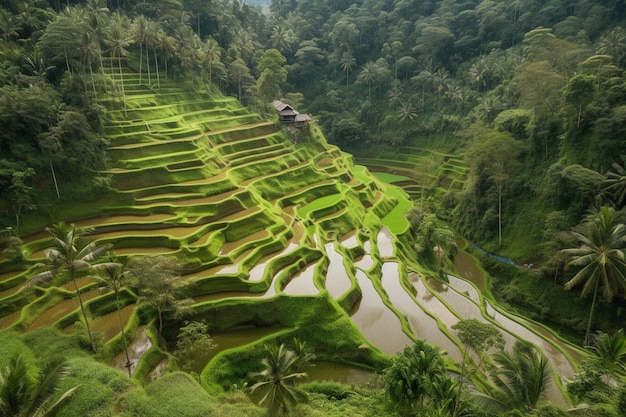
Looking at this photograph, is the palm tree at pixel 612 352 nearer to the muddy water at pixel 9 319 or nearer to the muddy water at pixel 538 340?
the muddy water at pixel 538 340

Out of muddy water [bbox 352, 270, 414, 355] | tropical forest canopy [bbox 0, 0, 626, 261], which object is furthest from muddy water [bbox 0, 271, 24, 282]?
muddy water [bbox 352, 270, 414, 355]

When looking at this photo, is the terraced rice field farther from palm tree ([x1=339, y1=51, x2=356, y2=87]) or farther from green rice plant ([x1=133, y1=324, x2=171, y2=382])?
palm tree ([x1=339, y1=51, x2=356, y2=87])

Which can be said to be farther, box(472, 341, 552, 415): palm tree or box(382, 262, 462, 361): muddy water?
box(382, 262, 462, 361): muddy water

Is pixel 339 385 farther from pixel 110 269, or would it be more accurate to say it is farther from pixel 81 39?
pixel 81 39

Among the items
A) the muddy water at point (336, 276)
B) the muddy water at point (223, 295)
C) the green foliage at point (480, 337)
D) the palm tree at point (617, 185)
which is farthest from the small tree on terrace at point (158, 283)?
the palm tree at point (617, 185)

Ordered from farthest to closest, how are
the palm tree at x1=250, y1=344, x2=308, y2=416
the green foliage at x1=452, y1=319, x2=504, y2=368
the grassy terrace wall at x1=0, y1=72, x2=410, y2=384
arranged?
the grassy terrace wall at x1=0, y1=72, x2=410, y2=384, the green foliage at x1=452, y1=319, x2=504, y2=368, the palm tree at x1=250, y1=344, x2=308, y2=416

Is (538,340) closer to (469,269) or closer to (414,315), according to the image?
(414,315)

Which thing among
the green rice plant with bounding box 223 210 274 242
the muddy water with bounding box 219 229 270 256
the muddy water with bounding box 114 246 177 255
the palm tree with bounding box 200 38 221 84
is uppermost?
the palm tree with bounding box 200 38 221 84

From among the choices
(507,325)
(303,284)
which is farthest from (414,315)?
(303,284)
